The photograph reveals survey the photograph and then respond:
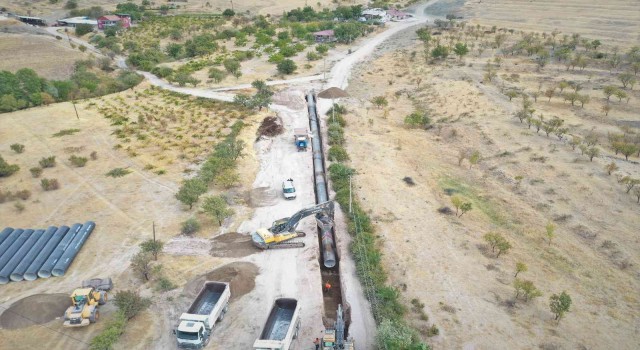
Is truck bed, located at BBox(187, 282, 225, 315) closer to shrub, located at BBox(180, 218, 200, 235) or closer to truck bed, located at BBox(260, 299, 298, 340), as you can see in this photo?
truck bed, located at BBox(260, 299, 298, 340)

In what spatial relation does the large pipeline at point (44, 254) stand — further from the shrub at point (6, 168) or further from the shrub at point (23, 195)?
the shrub at point (6, 168)

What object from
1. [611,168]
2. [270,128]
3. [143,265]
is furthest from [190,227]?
[611,168]

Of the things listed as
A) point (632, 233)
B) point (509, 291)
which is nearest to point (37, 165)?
point (509, 291)

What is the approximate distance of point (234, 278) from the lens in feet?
97.2

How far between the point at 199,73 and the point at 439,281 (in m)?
61.3

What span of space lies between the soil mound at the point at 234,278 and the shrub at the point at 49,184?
20.4m

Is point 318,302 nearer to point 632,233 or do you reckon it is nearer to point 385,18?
point 632,233

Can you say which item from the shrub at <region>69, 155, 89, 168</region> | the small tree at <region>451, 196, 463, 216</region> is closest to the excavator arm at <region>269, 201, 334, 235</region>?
the small tree at <region>451, 196, 463, 216</region>

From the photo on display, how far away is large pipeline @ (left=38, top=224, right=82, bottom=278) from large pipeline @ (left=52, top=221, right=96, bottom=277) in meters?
0.27

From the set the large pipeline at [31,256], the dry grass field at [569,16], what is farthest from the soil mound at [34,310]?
the dry grass field at [569,16]

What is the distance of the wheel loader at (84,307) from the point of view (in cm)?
2539

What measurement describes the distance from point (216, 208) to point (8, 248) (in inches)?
573

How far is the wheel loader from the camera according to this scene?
2539 centimetres

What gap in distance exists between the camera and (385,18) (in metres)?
116
